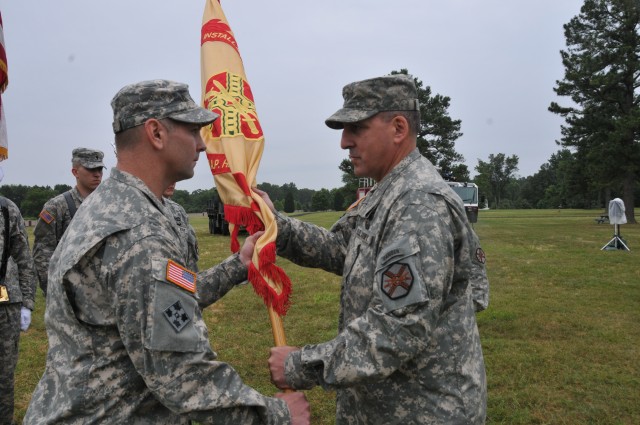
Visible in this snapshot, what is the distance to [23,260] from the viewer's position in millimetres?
4234

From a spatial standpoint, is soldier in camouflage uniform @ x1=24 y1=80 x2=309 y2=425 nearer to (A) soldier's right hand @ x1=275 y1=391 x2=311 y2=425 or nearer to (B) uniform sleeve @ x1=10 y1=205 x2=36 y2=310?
(A) soldier's right hand @ x1=275 y1=391 x2=311 y2=425

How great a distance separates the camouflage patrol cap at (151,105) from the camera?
1.86 meters

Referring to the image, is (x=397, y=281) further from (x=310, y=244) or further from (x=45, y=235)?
(x=45, y=235)

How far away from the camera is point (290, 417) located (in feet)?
5.98

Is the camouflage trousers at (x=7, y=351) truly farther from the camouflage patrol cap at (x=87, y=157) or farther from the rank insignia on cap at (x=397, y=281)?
the rank insignia on cap at (x=397, y=281)

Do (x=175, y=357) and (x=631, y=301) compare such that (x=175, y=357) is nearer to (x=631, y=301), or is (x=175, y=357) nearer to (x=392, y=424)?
(x=392, y=424)

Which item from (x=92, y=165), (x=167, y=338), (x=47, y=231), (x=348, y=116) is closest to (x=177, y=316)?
(x=167, y=338)

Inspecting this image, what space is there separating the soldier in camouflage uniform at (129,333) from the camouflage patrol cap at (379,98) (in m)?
0.97

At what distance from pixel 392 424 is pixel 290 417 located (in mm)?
505

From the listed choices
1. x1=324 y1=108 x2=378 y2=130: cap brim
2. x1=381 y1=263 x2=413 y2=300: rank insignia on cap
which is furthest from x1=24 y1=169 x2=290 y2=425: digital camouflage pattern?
x1=324 y1=108 x2=378 y2=130: cap brim

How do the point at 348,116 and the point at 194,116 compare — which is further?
the point at 348,116

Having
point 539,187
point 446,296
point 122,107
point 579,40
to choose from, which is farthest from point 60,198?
point 539,187

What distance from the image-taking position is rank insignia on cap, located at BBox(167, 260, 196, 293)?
5.26ft

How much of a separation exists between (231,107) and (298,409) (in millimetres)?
2073
